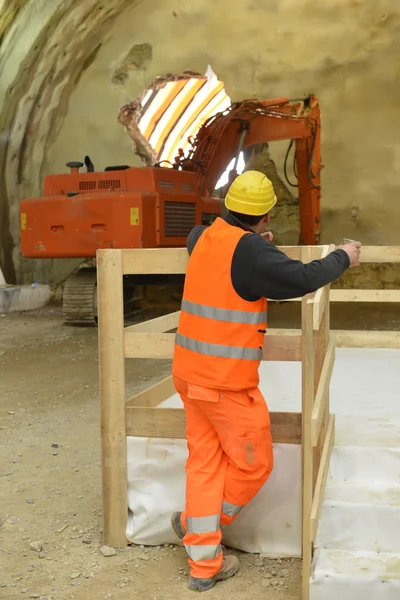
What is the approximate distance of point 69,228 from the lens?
8.77 m

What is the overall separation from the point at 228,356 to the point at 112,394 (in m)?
0.68

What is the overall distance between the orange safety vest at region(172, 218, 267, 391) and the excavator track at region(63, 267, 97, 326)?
647 cm

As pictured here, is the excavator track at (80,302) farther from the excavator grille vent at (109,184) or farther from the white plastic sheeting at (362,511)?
the white plastic sheeting at (362,511)

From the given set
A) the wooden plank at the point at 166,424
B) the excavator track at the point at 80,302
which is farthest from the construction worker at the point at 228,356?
the excavator track at the point at 80,302

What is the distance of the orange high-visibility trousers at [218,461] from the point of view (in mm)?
2875

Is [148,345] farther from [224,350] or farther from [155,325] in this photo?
[224,350]

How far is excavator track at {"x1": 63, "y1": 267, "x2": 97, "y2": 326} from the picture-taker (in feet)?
30.4

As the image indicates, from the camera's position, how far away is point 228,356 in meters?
2.84

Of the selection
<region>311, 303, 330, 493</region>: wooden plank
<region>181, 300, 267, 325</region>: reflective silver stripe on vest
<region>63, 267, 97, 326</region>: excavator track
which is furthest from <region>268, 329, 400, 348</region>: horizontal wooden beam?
<region>63, 267, 97, 326</region>: excavator track

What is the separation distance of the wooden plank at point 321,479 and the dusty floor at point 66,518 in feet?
1.04

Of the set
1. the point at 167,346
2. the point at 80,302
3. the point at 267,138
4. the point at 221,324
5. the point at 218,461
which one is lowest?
the point at 80,302

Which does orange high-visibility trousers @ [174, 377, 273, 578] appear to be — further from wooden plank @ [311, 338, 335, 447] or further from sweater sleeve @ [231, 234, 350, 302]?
sweater sleeve @ [231, 234, 350, 302]

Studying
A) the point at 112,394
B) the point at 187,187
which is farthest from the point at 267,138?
the point at 112,394

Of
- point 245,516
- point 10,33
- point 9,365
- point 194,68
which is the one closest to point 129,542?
point 245,516
